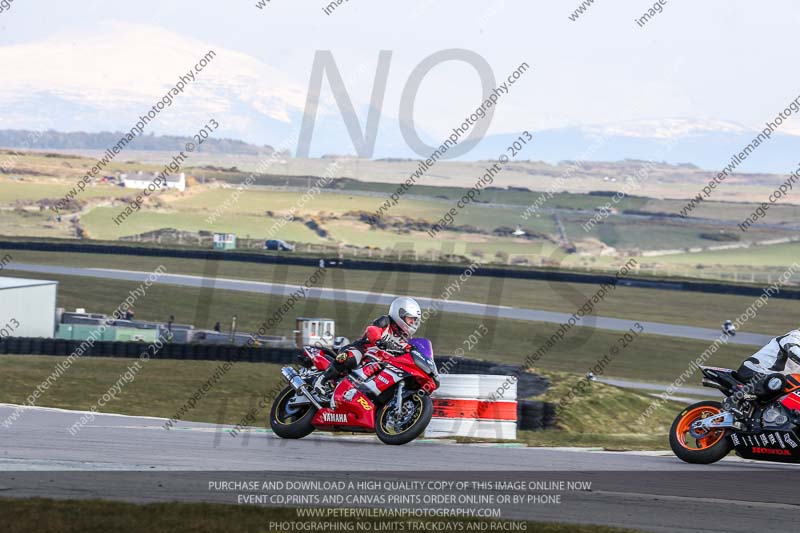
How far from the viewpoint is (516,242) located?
105 meters

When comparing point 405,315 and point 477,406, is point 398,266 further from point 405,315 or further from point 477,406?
point 405,315

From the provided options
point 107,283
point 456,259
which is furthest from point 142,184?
point 107,283

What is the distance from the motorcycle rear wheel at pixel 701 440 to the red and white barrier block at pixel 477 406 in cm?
370

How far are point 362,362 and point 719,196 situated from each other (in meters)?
191

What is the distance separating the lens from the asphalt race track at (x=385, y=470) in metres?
8.48

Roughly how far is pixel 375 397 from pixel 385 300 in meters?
37.7

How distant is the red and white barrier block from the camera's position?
54.4ft

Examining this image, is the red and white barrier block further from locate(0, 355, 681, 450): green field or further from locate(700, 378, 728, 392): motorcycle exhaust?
locate(0, 355, 681, 450): green field

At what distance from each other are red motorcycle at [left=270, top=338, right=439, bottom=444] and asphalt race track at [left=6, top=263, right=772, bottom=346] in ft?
113

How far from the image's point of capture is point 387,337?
13609 millimetres

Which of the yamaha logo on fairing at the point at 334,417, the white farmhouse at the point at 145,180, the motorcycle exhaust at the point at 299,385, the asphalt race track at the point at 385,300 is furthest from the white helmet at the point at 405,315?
the white farmhouse at the point at 145,180

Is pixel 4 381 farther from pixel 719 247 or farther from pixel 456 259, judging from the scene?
pixel 719 247

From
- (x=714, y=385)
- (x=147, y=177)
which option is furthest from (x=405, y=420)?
(x=147, y=177)

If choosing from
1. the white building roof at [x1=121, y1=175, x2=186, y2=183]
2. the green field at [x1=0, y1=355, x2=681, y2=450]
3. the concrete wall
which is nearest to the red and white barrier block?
the green field at [x1=0, y1=355, x2=681, y2=450]
